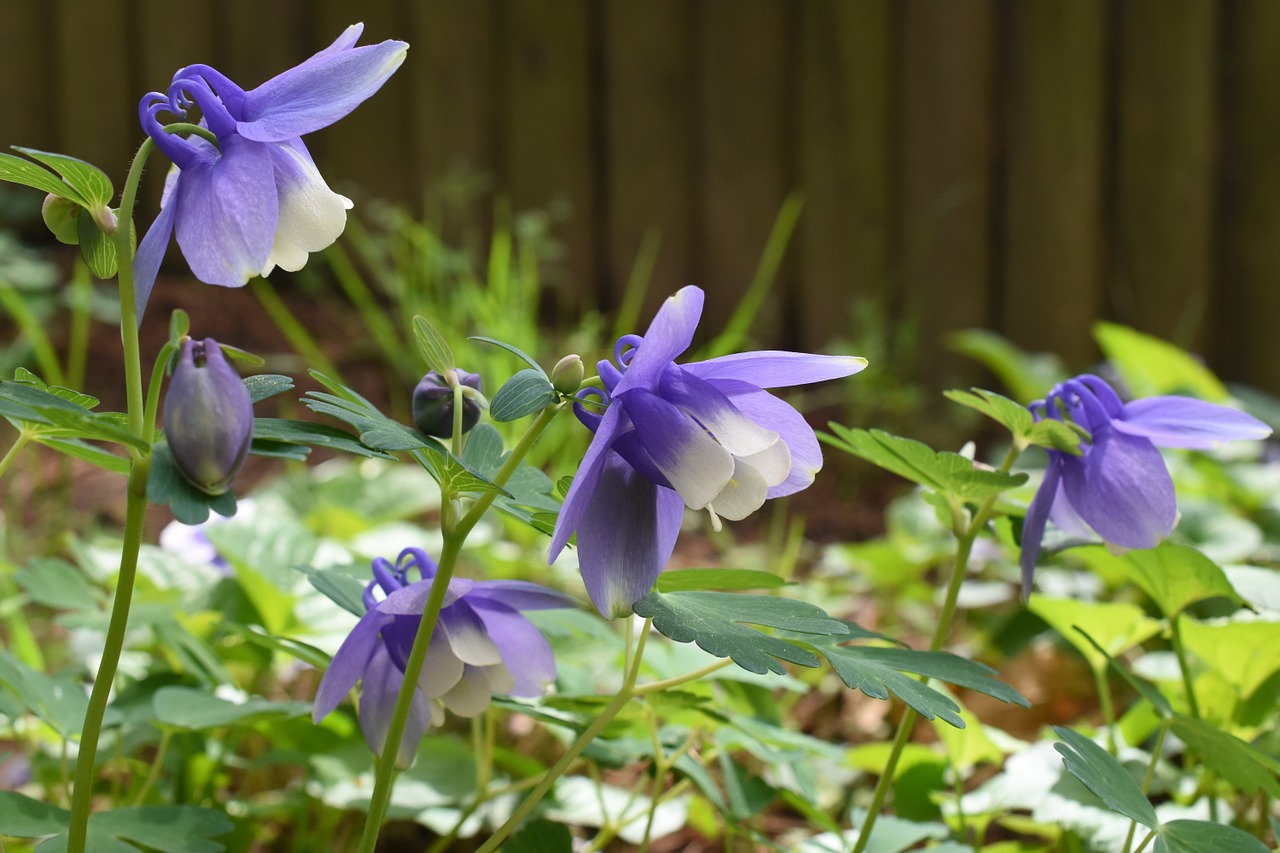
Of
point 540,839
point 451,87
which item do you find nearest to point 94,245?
point 540,839

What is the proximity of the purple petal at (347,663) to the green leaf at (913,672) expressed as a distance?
0.88 ft

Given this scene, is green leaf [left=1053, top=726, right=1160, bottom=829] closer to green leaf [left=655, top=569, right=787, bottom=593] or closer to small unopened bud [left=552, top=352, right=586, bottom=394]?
green leaf [left=655, top=569, right=787, bottom=593]

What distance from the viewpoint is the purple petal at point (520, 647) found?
76 cm


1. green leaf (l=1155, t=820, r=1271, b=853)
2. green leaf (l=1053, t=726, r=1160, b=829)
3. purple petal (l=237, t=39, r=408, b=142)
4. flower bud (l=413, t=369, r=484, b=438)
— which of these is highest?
purple petal (l=237, t=39, r=408, b=142)

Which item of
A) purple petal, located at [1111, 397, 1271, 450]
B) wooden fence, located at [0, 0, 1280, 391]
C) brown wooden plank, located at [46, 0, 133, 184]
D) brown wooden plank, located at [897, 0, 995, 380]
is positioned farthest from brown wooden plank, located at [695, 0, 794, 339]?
purple petal, located at [1111, 397, 1271, 450]

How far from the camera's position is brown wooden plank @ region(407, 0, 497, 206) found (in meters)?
3.62

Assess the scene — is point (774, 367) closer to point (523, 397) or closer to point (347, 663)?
point (523, 397)

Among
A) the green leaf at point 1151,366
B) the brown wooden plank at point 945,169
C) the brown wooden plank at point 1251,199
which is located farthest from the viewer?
the brown wooden plank at point 945,169

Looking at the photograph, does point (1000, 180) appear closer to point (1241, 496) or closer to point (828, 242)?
point (828, 242)

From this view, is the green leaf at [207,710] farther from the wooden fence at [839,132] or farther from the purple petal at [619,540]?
the wooden fence at [839,132]

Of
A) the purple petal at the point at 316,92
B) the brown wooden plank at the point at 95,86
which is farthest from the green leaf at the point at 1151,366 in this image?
the brown wooden plank at the point at 95,86

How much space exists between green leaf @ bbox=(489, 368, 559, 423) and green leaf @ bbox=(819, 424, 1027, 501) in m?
0.21

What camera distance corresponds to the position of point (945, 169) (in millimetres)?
3254

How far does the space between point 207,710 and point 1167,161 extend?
2946 millimetres
